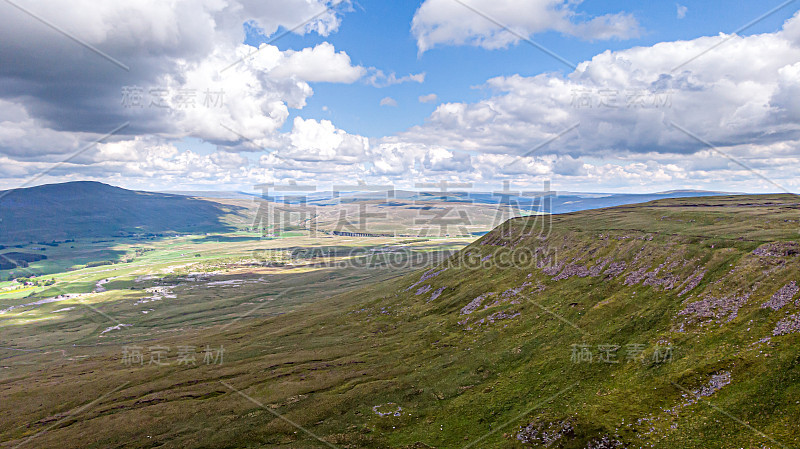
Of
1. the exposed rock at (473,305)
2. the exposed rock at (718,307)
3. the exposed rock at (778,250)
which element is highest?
the exposed rock at (778,250)

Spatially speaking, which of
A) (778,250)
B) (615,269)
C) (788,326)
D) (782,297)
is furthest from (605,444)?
(615,269)

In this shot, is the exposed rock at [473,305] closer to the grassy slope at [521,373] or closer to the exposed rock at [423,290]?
the grassy slope at [521,373]

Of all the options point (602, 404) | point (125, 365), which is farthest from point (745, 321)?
point (125, 365)

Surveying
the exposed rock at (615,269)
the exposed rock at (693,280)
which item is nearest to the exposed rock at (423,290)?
the exposed rock at (615,269)

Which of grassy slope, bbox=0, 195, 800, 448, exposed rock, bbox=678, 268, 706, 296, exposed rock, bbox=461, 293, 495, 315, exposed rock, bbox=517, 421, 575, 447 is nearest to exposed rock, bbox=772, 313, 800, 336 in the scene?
grassy slope, bbox=0, 195, 800, 448

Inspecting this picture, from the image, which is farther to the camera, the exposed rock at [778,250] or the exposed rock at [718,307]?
the exposed rock at [778,250]

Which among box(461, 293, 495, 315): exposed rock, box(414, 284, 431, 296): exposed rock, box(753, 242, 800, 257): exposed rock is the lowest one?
box(414, 284, 431, 296): exposed rock

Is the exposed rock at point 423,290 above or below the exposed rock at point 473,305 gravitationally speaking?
below

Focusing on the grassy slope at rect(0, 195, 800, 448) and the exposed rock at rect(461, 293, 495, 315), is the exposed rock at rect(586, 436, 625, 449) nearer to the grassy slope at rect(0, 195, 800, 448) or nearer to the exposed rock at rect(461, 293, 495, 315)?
the grassy slope at rect(0, 195, 800, 448)

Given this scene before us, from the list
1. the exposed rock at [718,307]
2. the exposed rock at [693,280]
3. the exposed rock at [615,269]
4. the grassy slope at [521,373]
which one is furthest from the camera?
the exposed rock at [615,269]
